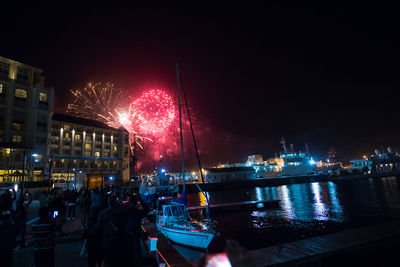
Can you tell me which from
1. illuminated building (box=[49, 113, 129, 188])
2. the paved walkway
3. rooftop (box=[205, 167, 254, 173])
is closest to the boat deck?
the paved walkway

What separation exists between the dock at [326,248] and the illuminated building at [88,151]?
2033 inches

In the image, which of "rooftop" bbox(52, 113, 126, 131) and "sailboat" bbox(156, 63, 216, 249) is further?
"rooftop" bbox(52, 113, 126, 131)

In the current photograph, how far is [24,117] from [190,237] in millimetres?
46463

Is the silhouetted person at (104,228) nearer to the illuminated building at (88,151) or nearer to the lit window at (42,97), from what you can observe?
the lit window at (42,97)

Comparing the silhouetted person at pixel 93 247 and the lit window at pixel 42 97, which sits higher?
the lit window at pixel 42 97

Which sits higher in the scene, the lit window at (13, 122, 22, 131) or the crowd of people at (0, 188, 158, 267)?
the lit window at (13, 122, 22, 131)

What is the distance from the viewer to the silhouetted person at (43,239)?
486cm

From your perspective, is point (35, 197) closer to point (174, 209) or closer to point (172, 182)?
point (172, 182)

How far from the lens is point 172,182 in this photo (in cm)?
4069

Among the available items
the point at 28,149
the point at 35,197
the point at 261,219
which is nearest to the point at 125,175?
the point at 28,149

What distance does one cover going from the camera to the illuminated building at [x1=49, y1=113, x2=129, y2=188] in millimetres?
55094

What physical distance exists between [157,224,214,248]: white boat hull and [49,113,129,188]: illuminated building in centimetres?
4366

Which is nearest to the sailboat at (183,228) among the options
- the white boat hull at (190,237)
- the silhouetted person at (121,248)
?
the white boat hull at (190,237)

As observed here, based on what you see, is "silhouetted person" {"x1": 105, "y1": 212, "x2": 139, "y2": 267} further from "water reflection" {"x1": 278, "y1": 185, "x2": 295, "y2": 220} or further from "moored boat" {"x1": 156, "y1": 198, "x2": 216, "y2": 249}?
"water reflection" {"x1": 278, "y1": 185, "x2": 295, "y2": 220}
